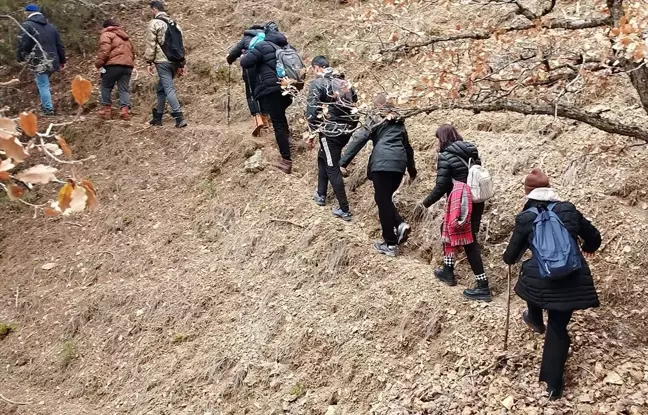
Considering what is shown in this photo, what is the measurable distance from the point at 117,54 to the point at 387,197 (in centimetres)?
577

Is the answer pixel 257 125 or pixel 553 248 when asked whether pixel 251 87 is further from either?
pixel 553 248

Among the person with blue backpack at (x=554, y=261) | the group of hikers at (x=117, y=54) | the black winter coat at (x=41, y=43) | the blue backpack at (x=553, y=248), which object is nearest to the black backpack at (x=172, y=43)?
the group of hikers at (x=117, y=54)

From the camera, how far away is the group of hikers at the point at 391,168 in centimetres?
432

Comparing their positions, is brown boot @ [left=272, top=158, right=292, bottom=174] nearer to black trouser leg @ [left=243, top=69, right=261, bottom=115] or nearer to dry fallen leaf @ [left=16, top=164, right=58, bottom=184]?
black trouser leg @ [left=243, top=69, right=261, bottom=115]

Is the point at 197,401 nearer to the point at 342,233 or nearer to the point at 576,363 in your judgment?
the point at 342,233

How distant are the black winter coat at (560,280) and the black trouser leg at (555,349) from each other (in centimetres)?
16

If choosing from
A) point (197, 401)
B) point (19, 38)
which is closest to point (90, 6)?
point (19, 38)

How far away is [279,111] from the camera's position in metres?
7.93

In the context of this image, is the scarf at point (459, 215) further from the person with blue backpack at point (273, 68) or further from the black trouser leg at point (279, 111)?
the black trouser leg at point (279, 111)

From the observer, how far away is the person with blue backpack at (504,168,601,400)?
4207 millimetres

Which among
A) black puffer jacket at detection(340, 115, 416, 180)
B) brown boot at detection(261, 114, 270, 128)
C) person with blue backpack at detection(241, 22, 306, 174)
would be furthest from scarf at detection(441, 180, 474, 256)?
brown boot at detection(261, 114, 270, 128)

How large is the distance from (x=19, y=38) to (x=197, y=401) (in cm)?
697

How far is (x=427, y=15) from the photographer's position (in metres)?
10.5

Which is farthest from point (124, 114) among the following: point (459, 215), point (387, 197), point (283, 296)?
point (459, 215)
